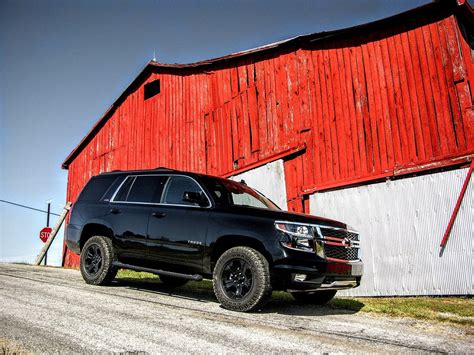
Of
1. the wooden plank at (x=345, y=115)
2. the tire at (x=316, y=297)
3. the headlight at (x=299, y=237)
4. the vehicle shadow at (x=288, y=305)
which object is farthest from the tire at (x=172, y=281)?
the wooden plank at (x=345, y=115)

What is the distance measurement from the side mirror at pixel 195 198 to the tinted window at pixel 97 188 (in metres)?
2.40

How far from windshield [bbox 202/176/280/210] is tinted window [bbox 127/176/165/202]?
0.88 meters

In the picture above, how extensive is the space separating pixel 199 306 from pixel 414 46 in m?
8.20

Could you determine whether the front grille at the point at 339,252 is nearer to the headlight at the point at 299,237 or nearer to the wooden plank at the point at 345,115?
the headlight at the point at 299,237

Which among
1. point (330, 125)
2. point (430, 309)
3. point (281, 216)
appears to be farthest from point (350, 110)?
point (281, 216)

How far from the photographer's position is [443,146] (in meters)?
8.88

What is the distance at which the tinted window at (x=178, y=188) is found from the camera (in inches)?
250

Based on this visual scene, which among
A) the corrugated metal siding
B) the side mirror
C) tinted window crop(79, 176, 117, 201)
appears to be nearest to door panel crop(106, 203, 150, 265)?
tinted window crop(79, 176, 117, 201)

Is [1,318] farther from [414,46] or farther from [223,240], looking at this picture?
[414,46]

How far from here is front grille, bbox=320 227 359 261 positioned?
5.32m

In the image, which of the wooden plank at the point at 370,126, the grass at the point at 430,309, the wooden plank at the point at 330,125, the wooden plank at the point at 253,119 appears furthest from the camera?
the wooden plank at the point at 253,119

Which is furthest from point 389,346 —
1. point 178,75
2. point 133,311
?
point 178,75

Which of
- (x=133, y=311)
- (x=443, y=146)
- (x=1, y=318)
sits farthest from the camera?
(x=443, y=146)

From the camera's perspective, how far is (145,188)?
274 inches
